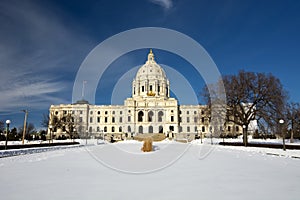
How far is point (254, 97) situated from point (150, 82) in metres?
76.5

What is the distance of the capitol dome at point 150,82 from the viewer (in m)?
105

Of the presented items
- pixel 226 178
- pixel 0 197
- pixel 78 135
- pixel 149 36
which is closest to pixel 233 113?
pixel 149 36

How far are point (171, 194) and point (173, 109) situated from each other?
90.6 meters

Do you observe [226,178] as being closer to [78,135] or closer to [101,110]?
[78,135]

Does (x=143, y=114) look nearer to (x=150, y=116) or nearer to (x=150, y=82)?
(x=150, y=116)

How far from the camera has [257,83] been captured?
3022cm

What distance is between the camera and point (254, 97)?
1189 inches

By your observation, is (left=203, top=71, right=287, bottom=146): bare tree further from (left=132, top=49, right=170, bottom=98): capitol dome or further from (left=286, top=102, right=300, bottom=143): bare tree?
(left=132, top=49, right=170, bottom=98): capitol dome

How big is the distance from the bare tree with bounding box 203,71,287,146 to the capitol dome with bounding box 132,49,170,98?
233 ft

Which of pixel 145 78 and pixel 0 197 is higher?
pixel 145 78

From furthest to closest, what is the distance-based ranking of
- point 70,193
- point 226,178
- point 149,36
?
point 149,36 < point 226,178 < point 70,193

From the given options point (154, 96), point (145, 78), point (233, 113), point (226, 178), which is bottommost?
point (226, 178)

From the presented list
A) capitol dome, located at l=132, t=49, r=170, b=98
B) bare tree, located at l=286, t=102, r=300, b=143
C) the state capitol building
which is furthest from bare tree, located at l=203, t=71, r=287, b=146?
capitol dome, located at l=132, t=49, r=170, b=98

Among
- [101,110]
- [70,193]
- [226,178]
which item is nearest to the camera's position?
[70,193]
